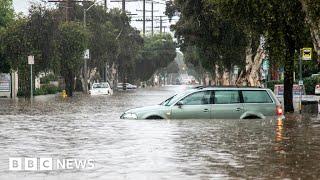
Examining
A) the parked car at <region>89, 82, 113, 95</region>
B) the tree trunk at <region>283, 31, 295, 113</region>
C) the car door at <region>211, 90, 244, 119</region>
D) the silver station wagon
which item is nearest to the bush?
the parked car at <region>89, 82, 113, 95</region>

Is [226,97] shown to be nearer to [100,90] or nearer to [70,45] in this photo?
[70,45]

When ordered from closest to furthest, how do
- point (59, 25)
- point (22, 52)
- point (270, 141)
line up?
point (270, 141)
point (22, 52)
point (59, 25)

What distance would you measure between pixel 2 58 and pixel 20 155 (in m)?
42.1

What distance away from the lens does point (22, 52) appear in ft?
166

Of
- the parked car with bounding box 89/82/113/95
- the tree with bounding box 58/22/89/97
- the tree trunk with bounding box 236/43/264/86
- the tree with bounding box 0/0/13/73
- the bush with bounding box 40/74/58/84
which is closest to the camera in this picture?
the tree trunk with bounding box 236/43/264/86

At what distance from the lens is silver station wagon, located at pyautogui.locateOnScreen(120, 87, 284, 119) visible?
69.5ft

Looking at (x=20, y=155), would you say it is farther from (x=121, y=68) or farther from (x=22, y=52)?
(x=121, y=68)

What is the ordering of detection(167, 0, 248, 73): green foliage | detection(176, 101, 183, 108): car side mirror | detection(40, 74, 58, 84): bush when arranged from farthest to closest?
detection(40, 74, 58, 84): bush, detection(167, 0, 248, 73): green foliage, detection(176, 101, 183, 108): car side mirror

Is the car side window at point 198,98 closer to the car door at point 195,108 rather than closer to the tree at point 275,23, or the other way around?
the car door at point 195,108

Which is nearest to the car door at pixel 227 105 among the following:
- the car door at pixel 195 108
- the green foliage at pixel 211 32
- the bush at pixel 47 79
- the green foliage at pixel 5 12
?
the car door at pixel 195 108

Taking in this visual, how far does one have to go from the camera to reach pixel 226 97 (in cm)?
2125

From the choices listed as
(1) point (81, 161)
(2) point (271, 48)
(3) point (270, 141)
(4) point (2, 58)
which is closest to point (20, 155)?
(1) point (81, 161)

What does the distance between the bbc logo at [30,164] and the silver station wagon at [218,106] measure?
935 cm

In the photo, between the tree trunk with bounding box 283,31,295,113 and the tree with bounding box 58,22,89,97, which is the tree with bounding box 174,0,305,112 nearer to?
the tree trunk with bounding box 283,31,295,113
